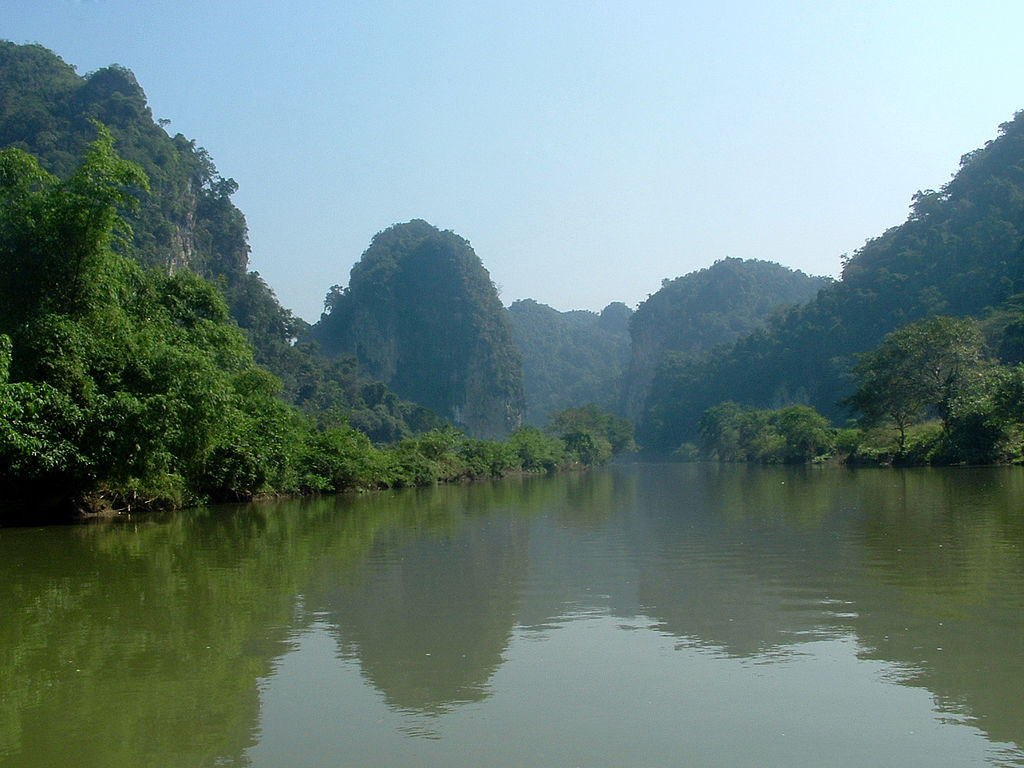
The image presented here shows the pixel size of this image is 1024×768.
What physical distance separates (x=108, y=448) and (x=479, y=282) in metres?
108

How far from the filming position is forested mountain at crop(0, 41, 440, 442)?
197 feet

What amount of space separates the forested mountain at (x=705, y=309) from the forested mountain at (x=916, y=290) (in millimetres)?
37709

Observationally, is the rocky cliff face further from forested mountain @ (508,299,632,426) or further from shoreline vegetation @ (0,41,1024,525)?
forested mountain @ (508,299,632,426)

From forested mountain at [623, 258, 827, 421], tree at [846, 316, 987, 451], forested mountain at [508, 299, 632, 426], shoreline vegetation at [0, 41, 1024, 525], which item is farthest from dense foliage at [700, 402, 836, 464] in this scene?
forested mountain at [508, 299, 632, 426]

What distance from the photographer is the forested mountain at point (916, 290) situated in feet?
201

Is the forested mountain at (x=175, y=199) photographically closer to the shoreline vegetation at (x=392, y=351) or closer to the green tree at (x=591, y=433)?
the shoreline vegetation at (x=392, y=351)

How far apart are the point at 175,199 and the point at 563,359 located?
10919 centimetres

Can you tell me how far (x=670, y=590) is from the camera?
319 inches

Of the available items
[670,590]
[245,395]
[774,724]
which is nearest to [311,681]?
[774,724]

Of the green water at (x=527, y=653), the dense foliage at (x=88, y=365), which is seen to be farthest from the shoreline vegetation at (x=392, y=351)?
the green water at (x=527, y=653)

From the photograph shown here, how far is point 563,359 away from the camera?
16862 cm

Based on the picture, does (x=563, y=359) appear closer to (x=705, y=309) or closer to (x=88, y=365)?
(x=705, y=309)

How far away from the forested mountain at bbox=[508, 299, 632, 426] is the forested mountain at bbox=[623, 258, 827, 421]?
9276mm

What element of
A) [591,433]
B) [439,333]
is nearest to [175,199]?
[591,433]
